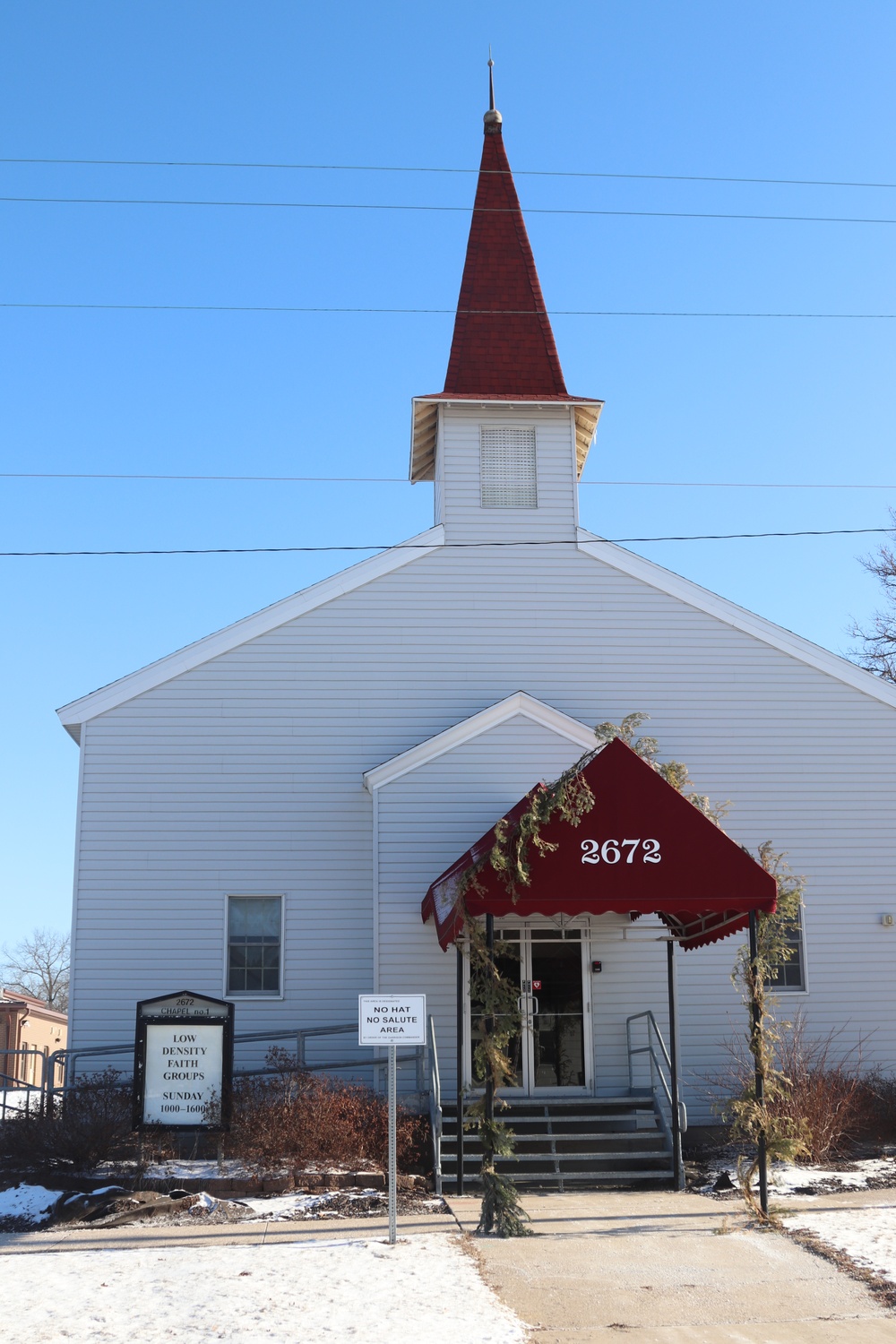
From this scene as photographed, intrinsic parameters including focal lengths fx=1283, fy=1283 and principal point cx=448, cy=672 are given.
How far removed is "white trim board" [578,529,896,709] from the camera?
63.3 feet

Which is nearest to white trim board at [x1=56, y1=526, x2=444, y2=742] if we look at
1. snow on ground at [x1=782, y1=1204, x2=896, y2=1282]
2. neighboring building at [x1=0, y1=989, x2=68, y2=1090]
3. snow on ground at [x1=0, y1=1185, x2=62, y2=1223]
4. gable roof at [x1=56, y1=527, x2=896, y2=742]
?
gable roof at [x1=56, y1=527, x2=896, y2=742]

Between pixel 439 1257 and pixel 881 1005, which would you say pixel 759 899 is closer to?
pixel 439 1257

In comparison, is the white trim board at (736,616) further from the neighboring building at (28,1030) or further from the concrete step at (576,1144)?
the neighboring building at (28,1030)

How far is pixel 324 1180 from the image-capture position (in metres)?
13.4

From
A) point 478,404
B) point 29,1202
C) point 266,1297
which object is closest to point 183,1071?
point 29,1202

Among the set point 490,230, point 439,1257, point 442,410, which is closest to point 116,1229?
point 439,1257

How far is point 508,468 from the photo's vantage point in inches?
798

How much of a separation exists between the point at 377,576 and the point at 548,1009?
6.70 m

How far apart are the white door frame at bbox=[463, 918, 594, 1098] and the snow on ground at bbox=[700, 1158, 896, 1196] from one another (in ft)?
8.35

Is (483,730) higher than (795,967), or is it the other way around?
(483,730)

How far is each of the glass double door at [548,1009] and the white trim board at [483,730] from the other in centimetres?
255

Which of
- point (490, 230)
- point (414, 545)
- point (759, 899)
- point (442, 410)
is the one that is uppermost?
point (490, 230)

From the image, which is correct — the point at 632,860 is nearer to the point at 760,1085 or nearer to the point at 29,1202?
the point at 760,1085

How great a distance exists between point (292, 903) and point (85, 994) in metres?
3.03
